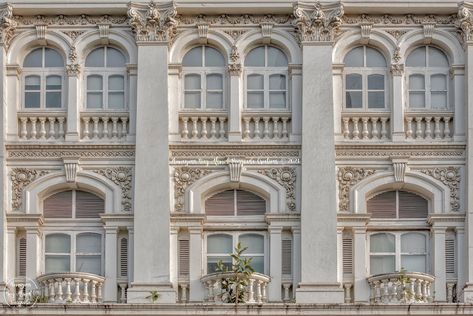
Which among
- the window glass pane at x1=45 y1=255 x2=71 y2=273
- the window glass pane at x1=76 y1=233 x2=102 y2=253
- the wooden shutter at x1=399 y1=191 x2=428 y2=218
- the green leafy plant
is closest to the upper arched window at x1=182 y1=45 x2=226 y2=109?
the window glass pane at x1=76 y1=233 x2=102 y2=253

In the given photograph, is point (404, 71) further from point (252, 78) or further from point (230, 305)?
point (230, 305)

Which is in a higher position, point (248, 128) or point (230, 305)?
point (248, 128)

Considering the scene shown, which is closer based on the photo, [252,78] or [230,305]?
[230,305]

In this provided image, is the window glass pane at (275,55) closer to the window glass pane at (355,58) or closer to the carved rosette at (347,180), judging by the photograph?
the window glass pane at (355,58)

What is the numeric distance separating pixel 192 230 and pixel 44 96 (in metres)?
4.73

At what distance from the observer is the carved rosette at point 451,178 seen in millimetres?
70312

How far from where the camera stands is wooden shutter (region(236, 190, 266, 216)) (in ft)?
232

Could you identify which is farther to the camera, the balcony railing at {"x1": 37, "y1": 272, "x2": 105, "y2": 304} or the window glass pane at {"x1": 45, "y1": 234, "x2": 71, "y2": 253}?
the window glass pane at {"x1": 45, "y1": 234, "x2": 71, "y2": 253}

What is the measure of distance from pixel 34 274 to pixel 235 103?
6.05m

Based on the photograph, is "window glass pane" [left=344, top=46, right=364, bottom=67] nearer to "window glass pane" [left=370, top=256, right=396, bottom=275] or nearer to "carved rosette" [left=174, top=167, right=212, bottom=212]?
"carved rosette" [left=174, top=167, right=212, bottom=212]

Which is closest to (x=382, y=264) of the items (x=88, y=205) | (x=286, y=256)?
(x=286, y=256)

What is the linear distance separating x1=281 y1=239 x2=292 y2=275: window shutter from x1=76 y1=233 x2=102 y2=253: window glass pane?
4.17 m

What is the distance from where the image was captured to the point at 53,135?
233ft

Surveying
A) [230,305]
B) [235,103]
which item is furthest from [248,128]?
[230,305]
